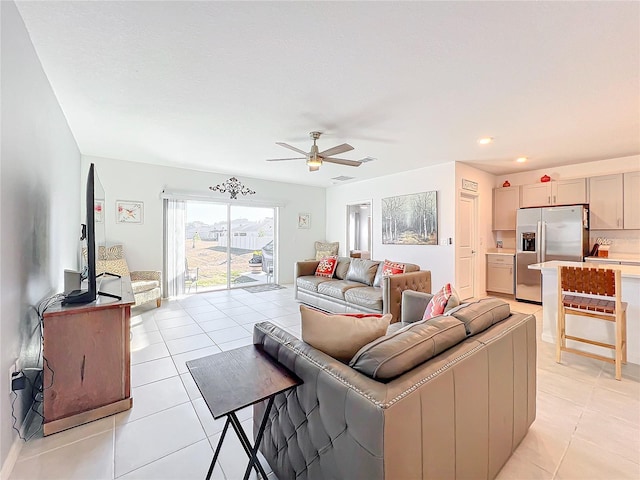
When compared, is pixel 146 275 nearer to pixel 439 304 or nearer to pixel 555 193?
pixel 439 304

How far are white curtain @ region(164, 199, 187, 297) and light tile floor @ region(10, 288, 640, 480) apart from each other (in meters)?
2.67

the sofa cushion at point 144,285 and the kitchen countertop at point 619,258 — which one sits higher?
the kitchen countertop at point 619,258

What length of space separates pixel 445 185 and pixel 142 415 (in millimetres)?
4948

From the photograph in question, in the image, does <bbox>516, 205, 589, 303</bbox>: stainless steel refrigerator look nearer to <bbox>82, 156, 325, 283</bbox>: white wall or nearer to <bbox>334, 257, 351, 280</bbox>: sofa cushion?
<bbox>334, 257, 351, 280</bbox>: sofa cushion

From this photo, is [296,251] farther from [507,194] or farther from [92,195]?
[92,195]

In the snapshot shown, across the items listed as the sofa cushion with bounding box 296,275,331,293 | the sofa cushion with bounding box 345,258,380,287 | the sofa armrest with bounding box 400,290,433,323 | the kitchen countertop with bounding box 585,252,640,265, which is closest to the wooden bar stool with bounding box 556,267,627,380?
the sofa armrest with bounding box 400,290,433,323

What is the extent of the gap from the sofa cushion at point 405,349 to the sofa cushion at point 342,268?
3.44 meters

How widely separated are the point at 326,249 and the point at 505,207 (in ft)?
12.9

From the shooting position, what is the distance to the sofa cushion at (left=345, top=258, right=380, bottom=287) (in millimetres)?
4227

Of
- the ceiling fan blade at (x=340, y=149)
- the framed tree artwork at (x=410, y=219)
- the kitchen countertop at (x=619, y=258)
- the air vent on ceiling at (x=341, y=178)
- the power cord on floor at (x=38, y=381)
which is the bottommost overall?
the power cord on floor at (x=38, y=381)

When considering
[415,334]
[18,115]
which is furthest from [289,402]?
[18,115]

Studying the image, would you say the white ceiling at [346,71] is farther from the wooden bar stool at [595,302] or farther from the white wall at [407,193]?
the wooden bar stool at [595,302]

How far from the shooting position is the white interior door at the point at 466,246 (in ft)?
15.7

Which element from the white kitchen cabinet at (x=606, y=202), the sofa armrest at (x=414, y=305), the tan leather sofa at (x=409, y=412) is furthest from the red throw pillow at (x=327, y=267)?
the white kitchen cabinet at (x=606, y=202)
